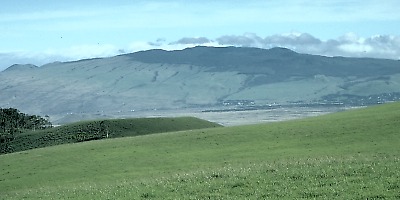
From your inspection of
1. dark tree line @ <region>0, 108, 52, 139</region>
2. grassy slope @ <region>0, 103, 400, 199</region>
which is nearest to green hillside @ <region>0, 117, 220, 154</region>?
dark tree line @ <region>0, 108, 52, 139</region>

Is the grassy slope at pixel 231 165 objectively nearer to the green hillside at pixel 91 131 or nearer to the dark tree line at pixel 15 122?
the green hillside at pixel 91 131

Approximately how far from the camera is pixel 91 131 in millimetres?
125625

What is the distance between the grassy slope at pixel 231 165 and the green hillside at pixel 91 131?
41.7m

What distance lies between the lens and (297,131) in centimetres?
6962

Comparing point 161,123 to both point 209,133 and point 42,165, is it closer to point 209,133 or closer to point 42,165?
point 209,133

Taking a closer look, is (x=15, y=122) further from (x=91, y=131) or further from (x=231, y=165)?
(x=231, y=165)

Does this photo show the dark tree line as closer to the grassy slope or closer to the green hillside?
the green hillside

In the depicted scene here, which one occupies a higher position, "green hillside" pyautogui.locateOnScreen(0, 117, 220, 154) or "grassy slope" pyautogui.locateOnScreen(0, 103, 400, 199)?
"grassy slope" pyautogui.locateOnScreen(0, 103, 400, 199)

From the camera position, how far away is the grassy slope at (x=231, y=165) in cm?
2841

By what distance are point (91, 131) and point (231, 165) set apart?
82943 millimetres

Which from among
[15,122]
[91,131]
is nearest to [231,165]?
[91,131]

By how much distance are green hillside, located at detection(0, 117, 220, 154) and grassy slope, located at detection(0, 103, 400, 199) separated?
137 feet

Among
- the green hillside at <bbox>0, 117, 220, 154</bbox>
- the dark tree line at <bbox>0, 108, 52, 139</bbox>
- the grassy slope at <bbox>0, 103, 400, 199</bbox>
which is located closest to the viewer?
the grassy slope at <bbox>0, 103, 400, 199</bbox>

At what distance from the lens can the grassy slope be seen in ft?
93.2
